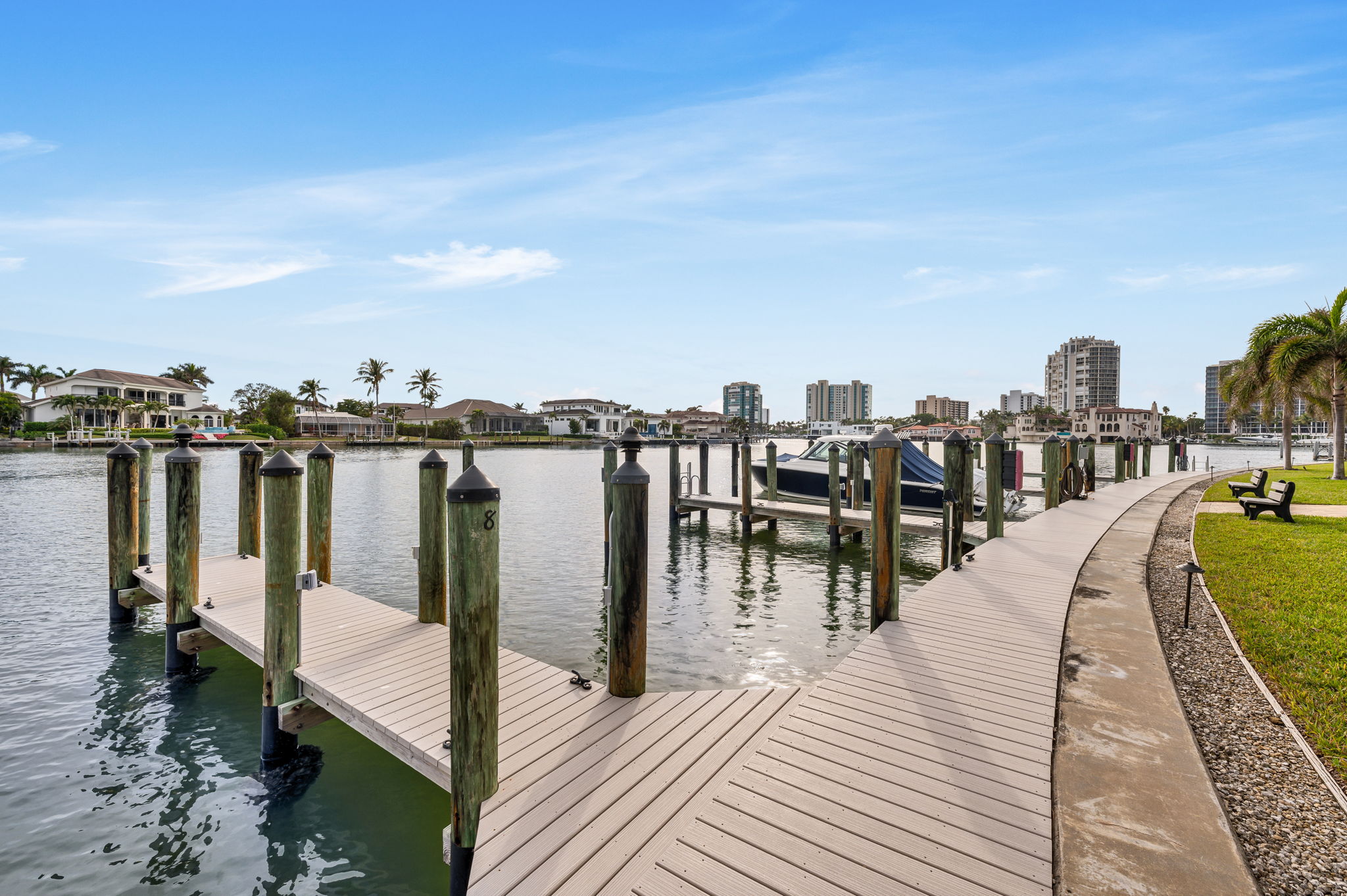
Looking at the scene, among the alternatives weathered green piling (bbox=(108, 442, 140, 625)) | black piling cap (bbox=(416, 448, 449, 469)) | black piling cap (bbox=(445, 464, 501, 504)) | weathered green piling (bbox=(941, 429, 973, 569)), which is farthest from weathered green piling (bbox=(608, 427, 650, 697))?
weathered green piling (bbox=(108, 442, 140, 625))

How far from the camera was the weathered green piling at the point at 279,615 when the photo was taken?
5434 mm

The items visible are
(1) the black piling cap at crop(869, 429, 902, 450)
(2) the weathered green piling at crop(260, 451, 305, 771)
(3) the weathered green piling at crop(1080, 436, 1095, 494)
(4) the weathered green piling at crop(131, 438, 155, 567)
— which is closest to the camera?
(2) the weathered green piling at crop(260, 451, 305, 771)

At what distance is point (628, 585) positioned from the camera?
4809mm

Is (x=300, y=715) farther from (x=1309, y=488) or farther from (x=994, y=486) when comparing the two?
(x=1309, y=488)

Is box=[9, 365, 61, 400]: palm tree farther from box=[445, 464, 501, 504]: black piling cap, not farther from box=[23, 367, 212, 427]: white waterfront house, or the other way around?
box=[445, 464, 501, 504]: black piling cap

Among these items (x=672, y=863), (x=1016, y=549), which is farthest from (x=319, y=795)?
(x=1016, y=549)

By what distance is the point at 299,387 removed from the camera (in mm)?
99562

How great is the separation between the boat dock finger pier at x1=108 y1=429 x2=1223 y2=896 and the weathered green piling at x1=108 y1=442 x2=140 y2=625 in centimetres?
242

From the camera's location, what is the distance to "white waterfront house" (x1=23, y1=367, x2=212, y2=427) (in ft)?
246

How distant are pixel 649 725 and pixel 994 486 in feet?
27.6

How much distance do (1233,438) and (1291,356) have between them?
18247 cm

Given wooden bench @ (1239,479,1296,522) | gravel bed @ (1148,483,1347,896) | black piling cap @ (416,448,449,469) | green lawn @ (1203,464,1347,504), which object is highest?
black piling cap @ (416,448,449,469)

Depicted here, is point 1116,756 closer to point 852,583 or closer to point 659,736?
point 659,736

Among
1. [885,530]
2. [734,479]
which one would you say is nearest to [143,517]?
[885,530]
